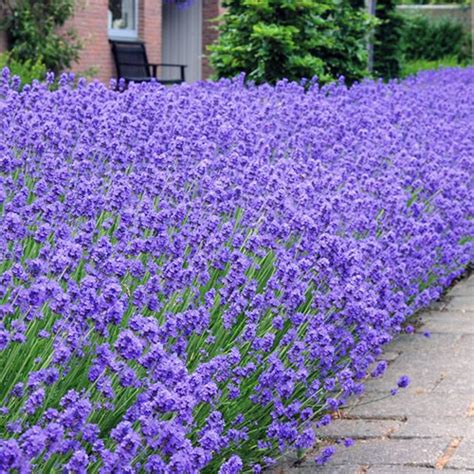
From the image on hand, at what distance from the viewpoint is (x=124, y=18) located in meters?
19.4

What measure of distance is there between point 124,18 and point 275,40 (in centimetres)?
672

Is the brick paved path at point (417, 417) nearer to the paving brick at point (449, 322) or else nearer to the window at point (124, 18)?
the paving brick at point (449, 322)

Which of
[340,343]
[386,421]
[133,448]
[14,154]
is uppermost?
[14,154]

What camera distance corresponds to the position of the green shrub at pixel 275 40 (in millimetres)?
13250

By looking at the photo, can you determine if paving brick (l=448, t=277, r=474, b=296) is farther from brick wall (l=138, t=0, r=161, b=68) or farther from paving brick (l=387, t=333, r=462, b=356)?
brick wall (l=138, t=0, r=161, b=68)

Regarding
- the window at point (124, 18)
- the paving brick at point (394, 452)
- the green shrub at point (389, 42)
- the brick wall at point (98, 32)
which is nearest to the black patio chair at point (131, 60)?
the brick wall at point (98, 32)

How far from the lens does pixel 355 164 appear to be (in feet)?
19.9

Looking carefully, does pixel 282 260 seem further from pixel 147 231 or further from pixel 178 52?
pixel 178 52

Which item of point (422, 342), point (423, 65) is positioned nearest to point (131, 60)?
point (423, 65)

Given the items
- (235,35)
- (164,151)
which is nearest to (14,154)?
Answer: (164,151)

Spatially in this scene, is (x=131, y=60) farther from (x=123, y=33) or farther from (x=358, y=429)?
(x=358, y=429)

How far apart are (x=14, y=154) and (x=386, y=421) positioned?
73.2 inches

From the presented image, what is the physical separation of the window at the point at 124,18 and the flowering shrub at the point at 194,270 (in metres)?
12.2

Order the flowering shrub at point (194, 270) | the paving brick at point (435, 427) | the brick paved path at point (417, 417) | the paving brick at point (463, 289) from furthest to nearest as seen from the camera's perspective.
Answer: the paving brick at point (463, 289)
the paving brick at point (435, 427)
the brick paved path at point (417, 417)
the flowering shrub at point (194, 270)
